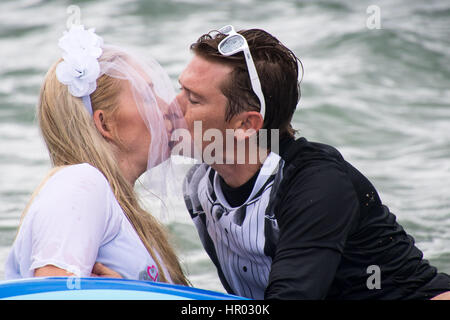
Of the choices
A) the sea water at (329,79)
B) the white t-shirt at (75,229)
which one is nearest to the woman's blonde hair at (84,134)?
the white t-shirt at (75,229)

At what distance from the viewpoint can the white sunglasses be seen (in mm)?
2877

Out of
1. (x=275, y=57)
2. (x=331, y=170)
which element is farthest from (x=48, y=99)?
(x=331, y=170)

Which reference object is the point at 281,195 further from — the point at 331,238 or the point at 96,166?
the point at 96,166

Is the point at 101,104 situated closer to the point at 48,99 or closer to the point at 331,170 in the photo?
the point at 48,99

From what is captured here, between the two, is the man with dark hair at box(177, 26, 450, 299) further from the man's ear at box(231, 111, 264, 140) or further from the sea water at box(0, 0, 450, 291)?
the sea water at box(0, 0, 450, 291)

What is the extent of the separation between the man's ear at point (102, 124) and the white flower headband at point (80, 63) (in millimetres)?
38

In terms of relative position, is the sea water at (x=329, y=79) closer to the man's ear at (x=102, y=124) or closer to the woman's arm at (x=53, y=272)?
the man's ear at (x=102, y=124)

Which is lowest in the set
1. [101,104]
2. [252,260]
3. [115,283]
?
[252,260]

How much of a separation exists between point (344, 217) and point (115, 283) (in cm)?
89

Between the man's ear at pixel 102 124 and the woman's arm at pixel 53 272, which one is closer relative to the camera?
the woman's arm at pixel 53 272

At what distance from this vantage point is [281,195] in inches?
112

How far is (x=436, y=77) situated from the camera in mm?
10344

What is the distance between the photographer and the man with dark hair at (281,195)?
270 cm
